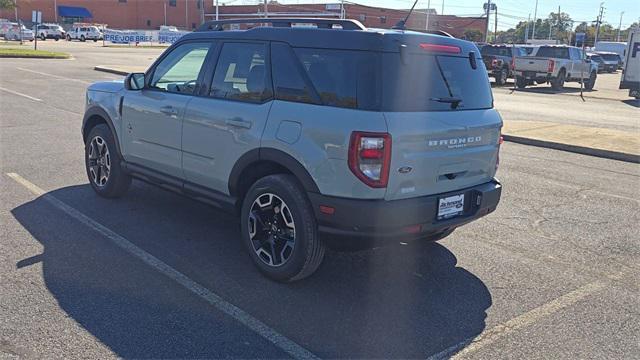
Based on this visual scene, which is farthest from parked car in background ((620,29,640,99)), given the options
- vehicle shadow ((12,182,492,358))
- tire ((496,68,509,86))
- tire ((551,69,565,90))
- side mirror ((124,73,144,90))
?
side mirror ((124,73,144,90))

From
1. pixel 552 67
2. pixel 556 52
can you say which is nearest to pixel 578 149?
pixel 552 67

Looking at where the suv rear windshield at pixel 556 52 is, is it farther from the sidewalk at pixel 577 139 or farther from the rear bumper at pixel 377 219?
the rear bumper at pixel 377 219

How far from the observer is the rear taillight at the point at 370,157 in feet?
12.3

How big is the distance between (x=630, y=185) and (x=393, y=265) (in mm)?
5183

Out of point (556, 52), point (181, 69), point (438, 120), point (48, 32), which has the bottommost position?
point (438, 120)

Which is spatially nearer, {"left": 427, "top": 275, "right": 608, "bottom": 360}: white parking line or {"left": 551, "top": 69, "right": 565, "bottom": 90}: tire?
{"left": 427, "top": 275, "right": 608, "bottom": 360}: white parking line

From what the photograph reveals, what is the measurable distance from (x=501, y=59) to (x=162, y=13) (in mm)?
77868

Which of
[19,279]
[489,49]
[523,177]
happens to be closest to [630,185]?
[523,177]

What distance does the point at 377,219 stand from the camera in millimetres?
3822

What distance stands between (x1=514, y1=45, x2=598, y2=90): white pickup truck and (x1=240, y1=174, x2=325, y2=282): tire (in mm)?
24468

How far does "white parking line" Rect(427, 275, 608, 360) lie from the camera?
3506 mm

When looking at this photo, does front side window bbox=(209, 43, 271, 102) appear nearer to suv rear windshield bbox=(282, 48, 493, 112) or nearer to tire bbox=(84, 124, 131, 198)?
suv rear windshield bbox=(282, 48, 493, 112)

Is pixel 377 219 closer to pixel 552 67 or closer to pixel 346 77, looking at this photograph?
pixel 346 77

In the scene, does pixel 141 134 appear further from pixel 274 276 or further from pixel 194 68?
pixel 274 276
